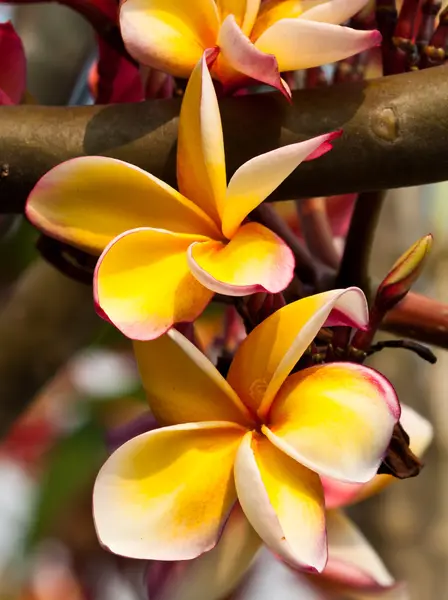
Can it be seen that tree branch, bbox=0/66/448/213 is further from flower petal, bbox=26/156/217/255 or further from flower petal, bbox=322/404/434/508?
flower petal, bbox=322/404/434/508

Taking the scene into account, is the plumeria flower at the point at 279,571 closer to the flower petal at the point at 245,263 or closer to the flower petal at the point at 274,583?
the flower petal at the point at 274,583

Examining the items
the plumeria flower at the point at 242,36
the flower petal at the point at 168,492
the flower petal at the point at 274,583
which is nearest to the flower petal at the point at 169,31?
the plumeria flower at the point at 242,36

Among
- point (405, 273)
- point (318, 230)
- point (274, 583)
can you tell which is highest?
point (405, 273)

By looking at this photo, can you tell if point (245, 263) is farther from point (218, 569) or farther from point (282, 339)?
point (218, 569)

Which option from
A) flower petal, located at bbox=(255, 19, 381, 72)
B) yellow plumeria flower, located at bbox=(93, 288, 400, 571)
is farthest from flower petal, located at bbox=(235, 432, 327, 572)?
flower petal, located at bbox=(255, 19, 381, 72)

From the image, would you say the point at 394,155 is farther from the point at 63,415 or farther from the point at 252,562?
the point at 63,415

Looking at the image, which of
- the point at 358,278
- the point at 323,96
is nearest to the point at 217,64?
the point at 323,96

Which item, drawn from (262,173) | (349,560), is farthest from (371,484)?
(262,173)
